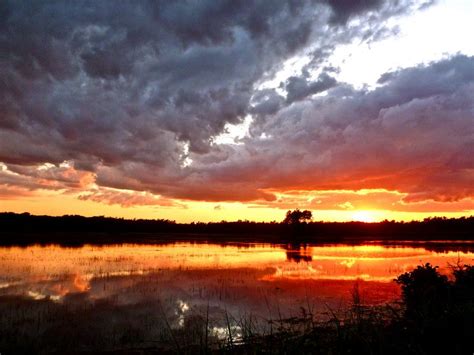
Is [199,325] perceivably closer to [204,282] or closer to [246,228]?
[204,282]

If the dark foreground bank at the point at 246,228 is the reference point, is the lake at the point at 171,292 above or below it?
below

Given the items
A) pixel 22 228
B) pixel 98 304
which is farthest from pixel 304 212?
pixel 98 304

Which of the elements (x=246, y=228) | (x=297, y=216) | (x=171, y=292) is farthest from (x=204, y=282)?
(x=246, y=228)

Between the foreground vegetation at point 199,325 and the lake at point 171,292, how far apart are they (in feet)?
0.38

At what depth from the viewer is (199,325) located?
17.2 metres

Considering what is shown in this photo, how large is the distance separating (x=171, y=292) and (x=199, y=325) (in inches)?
324

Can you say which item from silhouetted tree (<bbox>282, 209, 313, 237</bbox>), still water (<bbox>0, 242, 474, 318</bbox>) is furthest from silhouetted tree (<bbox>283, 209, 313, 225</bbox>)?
still water (<bbox>0, 242, 474, 318</bbox>)

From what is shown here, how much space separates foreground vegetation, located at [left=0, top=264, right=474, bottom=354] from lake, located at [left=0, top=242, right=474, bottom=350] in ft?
0.38

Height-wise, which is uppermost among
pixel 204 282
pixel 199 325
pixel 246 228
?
pixel 246 228

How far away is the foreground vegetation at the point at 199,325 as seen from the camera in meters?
8.46

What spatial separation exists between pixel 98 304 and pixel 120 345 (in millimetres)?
7276

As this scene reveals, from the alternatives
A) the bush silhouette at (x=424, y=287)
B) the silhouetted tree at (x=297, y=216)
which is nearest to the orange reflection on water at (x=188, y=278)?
the bush silhouette at (x=424, y=287)

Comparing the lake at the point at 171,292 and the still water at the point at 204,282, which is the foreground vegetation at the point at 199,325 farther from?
the still water at the point at 204,282

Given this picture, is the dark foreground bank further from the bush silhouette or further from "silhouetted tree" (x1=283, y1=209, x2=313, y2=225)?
the bush silhouette
